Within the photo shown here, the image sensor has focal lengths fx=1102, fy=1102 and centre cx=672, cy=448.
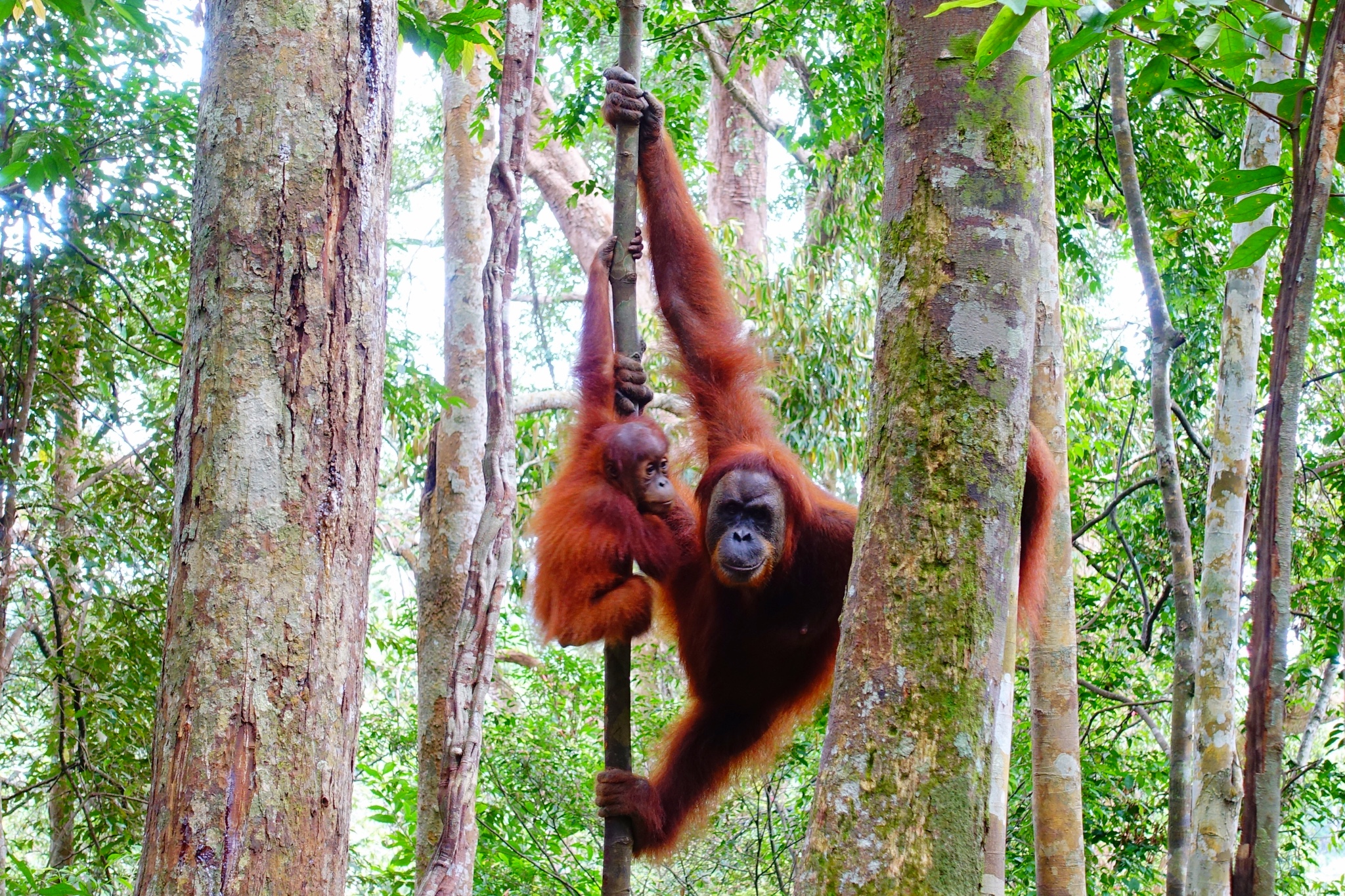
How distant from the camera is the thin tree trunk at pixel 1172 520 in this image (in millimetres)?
3297

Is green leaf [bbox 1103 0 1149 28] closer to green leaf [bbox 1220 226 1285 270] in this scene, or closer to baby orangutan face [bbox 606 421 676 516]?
green leaf [bbox 1220 226 1285 270]

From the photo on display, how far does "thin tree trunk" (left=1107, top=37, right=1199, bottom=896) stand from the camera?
3297 millimetres

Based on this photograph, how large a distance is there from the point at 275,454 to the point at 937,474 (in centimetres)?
99

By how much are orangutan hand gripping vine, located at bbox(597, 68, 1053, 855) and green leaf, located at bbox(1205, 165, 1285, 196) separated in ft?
3.42

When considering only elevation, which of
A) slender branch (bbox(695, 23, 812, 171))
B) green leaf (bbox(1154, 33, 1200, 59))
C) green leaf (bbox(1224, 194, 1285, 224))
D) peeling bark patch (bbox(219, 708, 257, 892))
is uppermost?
Result: slender branch (bbox(695, 23, 812, 171))

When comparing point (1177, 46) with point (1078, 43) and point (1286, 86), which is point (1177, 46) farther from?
point (1078, 43)

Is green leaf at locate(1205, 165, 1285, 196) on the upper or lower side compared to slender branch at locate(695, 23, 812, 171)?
lower

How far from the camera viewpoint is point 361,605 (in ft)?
5.65

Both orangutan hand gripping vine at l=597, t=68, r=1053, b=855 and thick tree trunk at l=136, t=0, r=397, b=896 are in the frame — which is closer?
thick tree trunk at l=136, t=0, r=397, b=896

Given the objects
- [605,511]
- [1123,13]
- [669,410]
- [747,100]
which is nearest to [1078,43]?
[1123,13]

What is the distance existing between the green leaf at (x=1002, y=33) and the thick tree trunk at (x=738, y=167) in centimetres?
1045

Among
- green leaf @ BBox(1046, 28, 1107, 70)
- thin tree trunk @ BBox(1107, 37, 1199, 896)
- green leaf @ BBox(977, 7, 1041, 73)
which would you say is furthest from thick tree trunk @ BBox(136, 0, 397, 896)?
thin tree trunk @ BBox(1107, 37, 1199, 896)

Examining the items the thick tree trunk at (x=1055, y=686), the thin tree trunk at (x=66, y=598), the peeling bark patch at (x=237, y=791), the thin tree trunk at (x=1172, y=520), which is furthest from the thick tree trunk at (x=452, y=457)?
the peeling bark patch at (x=237, y=791)

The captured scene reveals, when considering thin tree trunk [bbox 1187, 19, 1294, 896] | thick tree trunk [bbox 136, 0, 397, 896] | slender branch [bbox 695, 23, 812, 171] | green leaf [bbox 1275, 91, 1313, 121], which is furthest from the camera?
slender branch [bbox 695, 23, 812, 171]
